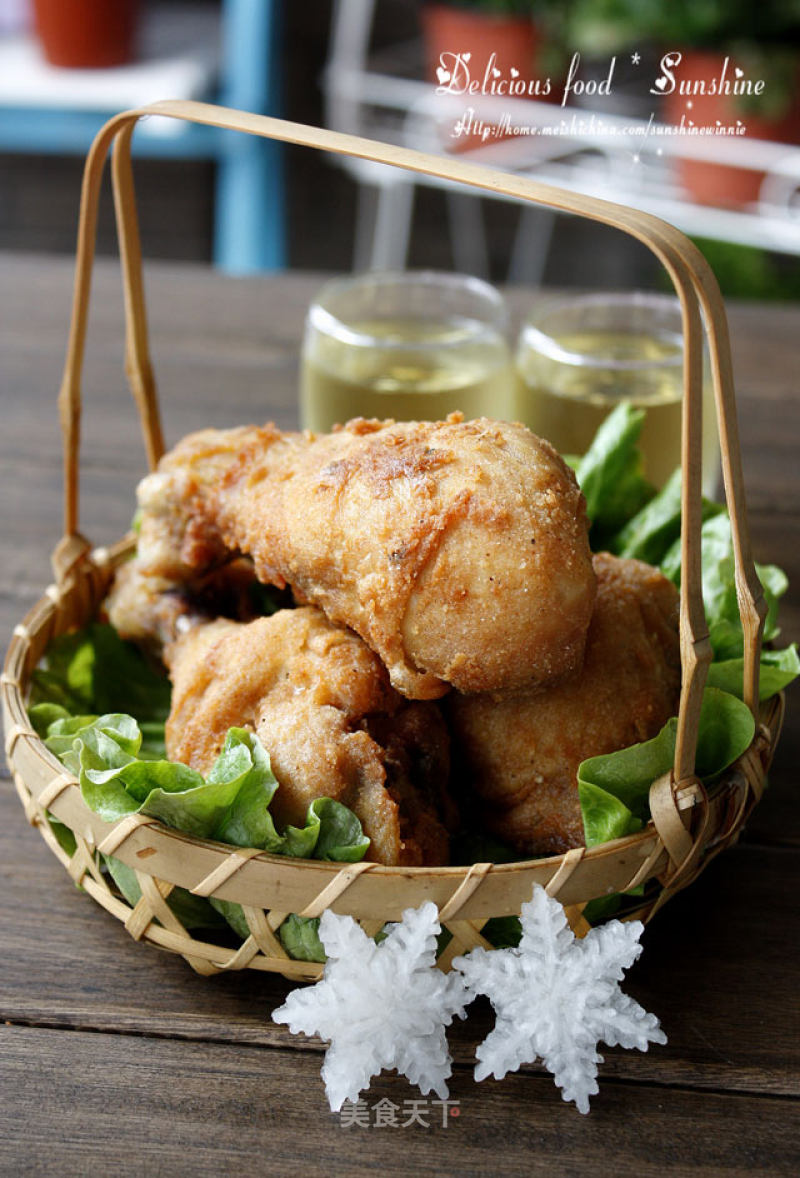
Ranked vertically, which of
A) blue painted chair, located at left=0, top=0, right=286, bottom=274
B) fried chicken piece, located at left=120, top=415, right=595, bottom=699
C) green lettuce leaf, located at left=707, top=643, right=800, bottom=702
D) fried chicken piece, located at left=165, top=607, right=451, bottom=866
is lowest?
blue painted chair, located at left=0, top=0, right=286, bottom=274

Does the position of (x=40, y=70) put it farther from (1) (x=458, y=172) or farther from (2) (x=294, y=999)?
(2) (x=294, y=999)

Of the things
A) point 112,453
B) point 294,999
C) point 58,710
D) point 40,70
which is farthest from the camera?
point 40,70

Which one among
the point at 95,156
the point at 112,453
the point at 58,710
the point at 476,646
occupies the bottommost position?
the point at 112,453

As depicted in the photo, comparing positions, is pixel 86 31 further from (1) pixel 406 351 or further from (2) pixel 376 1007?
(2) pixel 376 1007

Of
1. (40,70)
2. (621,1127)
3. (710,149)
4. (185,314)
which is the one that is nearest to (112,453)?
(185,314)

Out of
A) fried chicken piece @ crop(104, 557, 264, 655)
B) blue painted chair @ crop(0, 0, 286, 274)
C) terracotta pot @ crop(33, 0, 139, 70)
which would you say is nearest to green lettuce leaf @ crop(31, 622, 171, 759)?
fried chicken piece @ crop(104, 557, 264, 655)
